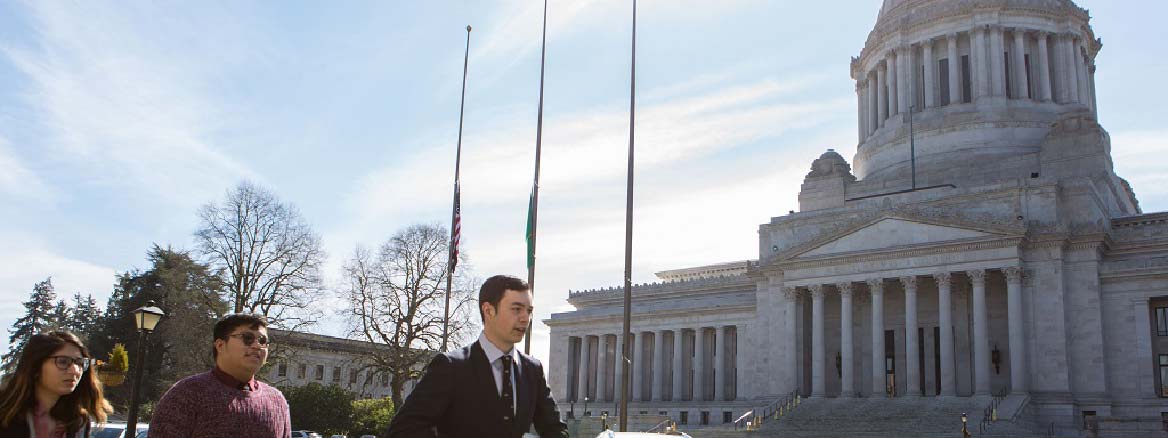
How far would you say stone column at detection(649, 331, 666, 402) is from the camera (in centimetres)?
6631

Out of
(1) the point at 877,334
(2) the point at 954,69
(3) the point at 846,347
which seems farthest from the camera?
(2) the point at 954,69

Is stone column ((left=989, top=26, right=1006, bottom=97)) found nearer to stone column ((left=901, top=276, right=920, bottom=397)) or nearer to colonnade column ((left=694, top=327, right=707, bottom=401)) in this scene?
stone column ((left=901, top=276, right=920, bottom=397))

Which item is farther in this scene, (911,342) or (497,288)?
(911,342)

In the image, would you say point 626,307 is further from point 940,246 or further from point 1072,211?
point 1072,211

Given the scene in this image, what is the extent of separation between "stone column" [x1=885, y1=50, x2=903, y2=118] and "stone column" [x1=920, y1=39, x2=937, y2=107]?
1858 millimetres

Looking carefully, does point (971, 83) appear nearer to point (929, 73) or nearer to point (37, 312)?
point (929, 73)

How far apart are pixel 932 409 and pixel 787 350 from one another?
10.9m

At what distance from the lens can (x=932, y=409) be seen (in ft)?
158

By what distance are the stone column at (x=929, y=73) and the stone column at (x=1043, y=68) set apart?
21.4ft

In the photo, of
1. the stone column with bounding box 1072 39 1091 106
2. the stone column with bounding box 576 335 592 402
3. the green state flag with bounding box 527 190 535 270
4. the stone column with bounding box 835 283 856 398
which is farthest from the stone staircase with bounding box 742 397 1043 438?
the stone column with bounding box 1072 39 1091 106

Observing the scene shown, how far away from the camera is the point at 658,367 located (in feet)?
218

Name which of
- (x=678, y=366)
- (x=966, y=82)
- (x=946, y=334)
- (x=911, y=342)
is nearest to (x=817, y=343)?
(x=911, y=342)

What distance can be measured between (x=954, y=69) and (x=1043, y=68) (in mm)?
5496

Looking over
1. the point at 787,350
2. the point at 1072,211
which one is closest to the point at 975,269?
the point at 1072,211
